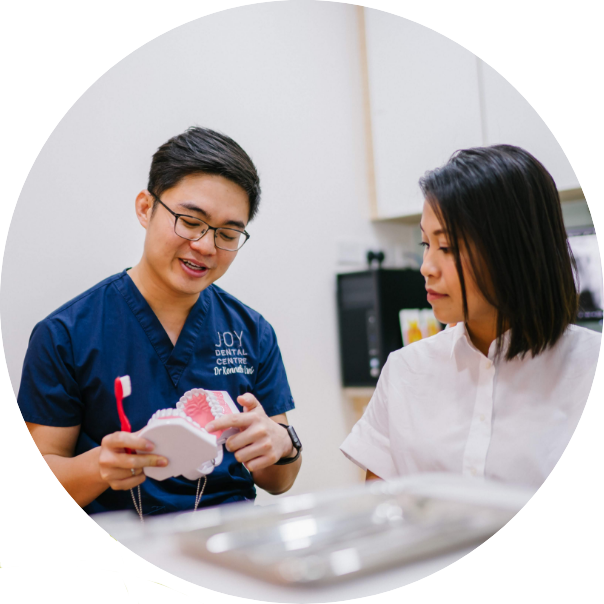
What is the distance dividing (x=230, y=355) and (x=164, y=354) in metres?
0.10

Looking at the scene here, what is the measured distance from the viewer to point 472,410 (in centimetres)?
101

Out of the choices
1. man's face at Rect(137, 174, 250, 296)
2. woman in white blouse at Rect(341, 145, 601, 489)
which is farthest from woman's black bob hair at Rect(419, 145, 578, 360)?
man's face at Rect(137, 174, 250, 296)

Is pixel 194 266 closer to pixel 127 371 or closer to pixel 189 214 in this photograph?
pixel 189 214

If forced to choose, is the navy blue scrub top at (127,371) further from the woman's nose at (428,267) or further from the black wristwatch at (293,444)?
the woman's nose at (428,267)

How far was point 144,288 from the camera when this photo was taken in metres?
0.95

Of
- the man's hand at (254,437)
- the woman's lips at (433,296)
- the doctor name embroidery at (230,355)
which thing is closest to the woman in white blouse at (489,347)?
the woman's lips at (433,296)

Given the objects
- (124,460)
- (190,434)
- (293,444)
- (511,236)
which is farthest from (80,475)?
(511,236)

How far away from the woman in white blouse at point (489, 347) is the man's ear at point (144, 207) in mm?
430

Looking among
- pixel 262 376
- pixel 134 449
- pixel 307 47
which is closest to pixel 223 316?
pixel 262 376

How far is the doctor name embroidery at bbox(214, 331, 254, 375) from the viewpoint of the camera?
3.16 feet

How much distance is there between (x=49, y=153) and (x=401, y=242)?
58 cm

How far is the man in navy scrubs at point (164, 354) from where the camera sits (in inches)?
36.2

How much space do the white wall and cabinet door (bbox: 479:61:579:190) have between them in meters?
0.23

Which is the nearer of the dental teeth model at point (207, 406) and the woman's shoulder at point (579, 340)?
the dental teeth model at point (207, 406)
